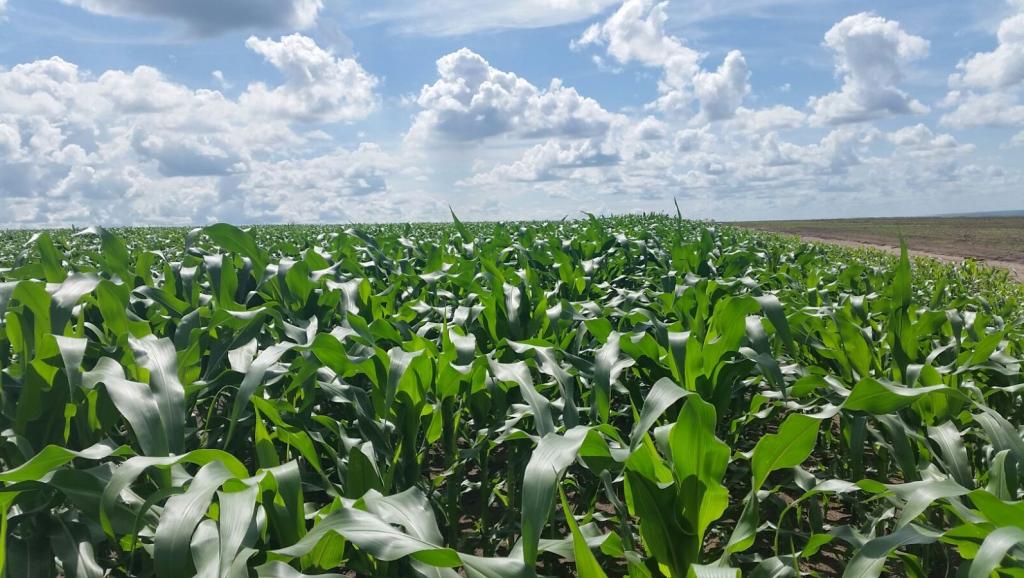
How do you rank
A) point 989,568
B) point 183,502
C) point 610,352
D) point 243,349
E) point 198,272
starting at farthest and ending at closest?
point 198,272 → point 243,349 → point 610,352 → point 183,502 → point 989,568

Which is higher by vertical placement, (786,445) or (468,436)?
(786,445)

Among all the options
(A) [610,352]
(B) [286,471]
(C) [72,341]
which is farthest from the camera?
(A) [610,352]

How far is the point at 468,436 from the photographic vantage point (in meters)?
3.42

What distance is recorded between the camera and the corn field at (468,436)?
1421 millimetres

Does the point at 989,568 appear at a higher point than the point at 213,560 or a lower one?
higher

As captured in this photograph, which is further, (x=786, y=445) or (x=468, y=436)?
(x=468, y=436)

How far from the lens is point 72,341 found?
1908 mm

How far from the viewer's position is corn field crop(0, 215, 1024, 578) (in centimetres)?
142

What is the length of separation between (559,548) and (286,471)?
0.66 metres

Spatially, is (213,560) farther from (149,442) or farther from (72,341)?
(72,341)

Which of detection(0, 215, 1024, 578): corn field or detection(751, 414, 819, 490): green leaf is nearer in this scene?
detection(0, 215, 1024, 578): corn field

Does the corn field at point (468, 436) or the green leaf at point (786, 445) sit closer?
the corn field at point (468, 436)

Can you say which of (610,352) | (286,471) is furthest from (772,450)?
(286,471)

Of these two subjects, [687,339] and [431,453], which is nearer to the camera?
[687,339]
